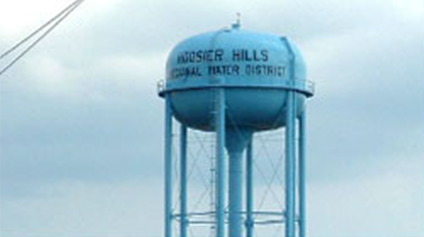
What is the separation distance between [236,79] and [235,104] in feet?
2.39

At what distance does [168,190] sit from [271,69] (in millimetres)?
4647

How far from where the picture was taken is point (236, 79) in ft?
190

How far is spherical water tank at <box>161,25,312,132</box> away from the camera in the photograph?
190 ft

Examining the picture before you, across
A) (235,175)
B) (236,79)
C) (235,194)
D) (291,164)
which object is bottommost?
(235,194)

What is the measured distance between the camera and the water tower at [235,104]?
57906 mm

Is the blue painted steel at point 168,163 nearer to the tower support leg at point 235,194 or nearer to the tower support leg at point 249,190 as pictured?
the tower support leg at point 235,194

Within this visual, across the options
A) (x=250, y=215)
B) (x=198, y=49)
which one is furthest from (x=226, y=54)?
(x=250, y=215)

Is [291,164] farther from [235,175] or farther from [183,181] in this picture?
[183,181]

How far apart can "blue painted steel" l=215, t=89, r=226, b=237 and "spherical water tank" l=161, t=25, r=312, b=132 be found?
0.88 ft

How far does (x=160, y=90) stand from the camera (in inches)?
2341

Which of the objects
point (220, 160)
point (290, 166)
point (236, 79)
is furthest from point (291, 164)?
point (236, 79)

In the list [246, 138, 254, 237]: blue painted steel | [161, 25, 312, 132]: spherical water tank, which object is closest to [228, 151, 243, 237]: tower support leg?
[246, 138, 254, 237]: blue painted steel

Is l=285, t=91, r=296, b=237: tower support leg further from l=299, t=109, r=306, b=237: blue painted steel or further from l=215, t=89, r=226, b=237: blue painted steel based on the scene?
l=215, t=89, r=226, b=237: blue painted steel

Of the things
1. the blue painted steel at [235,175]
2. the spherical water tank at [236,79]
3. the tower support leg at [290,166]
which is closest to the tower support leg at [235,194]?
the blue painted steel at [235,175]
